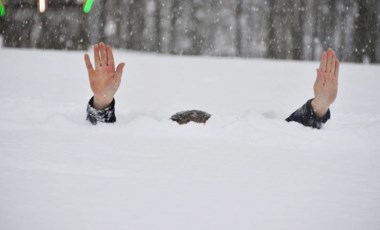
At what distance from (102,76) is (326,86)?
120cm

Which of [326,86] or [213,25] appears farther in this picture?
[213,25]

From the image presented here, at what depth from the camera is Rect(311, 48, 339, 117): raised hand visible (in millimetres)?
2324

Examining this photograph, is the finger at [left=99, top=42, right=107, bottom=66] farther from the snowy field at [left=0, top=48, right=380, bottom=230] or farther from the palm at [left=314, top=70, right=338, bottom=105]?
the palm at [left=314, top=70, right=338, bottom=105]

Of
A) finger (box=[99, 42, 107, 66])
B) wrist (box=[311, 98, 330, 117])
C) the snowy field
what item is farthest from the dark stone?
wrist (box=[311, 98, 330, 117])

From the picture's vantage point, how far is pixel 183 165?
156 centimetres

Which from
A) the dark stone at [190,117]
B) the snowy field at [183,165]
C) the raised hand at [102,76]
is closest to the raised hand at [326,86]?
the snowy field at [183,165]

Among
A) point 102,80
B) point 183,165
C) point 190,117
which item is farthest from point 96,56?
point 183,165

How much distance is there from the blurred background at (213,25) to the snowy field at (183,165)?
84 centimetres

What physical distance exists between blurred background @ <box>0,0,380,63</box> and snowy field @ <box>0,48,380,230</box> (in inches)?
33.0

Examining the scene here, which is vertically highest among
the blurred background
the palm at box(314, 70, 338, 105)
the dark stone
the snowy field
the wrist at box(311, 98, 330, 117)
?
the blurred background

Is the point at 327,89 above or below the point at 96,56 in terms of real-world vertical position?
below

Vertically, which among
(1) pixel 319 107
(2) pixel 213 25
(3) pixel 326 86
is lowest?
(1) pixel 319 107

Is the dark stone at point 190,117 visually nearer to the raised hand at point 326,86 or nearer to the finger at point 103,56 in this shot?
the finger at point 103,56

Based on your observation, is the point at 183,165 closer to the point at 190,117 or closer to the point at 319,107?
the point at 190,117
